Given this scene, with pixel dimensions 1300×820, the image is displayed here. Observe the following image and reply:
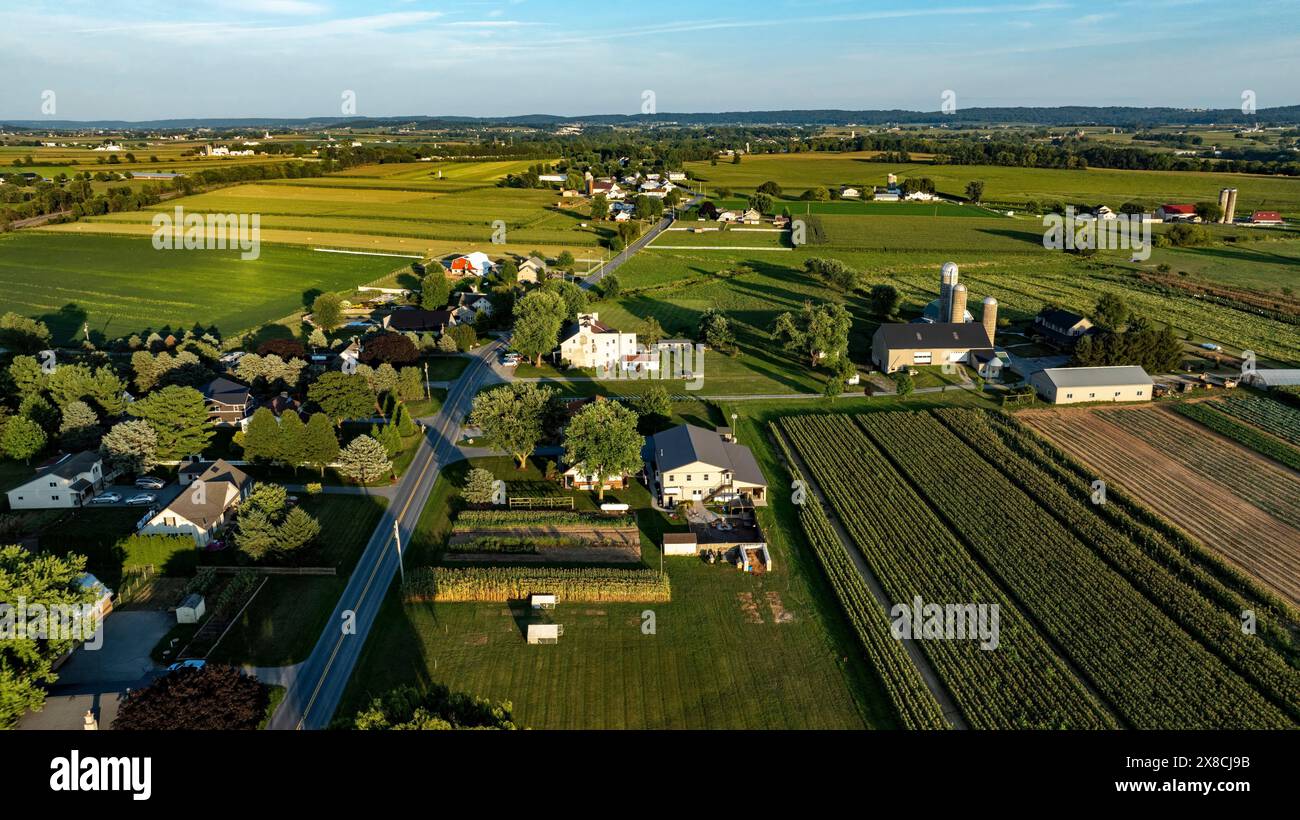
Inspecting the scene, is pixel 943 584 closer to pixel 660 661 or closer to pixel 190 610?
pixel 660 661

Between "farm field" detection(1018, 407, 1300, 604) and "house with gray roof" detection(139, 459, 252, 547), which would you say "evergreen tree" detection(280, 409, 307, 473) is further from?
"farm field" detection(1018, 407, 1300, 604)

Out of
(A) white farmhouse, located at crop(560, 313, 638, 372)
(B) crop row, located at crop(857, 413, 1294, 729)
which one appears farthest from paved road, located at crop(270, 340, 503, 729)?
(B) crop row, located at crop(857, 413, 1294, 729)

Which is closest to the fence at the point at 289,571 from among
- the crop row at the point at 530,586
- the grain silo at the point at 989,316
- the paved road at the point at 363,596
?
the paved road at the point at 363,596

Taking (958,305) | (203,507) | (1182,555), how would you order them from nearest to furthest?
(1182,555)
(203,507)
(958,305)

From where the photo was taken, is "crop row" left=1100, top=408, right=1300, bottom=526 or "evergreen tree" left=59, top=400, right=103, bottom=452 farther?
"evergreen tree" left=59, top=400, right=103, bottom=452

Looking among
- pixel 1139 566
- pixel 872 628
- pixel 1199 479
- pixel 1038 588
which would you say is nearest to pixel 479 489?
pixel 872 628

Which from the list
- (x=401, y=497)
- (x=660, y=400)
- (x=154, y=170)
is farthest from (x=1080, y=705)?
(x=154, y=170)
